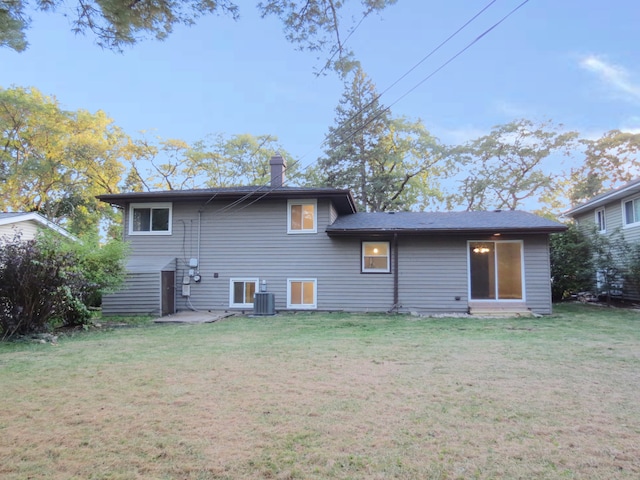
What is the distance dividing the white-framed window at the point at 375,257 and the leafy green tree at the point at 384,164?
12596mm

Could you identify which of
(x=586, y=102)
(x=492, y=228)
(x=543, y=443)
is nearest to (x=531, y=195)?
(x=586, y=102)

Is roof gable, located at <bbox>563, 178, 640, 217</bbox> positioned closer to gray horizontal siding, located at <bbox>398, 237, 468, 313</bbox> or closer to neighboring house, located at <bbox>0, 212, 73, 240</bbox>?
gray horizontal siding, located at <bbox>398, 237, 468, 313</bbox>

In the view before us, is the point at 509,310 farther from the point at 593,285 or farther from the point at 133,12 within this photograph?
the point at 133,12

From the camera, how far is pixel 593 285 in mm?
12359

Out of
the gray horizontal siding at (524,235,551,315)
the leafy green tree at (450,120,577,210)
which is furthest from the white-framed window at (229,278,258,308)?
the leafy green tree at (450,120,577,210)

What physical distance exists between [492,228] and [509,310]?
2.25 metres

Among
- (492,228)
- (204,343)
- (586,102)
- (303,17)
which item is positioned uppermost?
(586,102)

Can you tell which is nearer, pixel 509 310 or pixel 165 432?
pixel 165 432

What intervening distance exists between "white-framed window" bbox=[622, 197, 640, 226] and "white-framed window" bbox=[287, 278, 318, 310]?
10727mm

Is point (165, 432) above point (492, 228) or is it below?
below

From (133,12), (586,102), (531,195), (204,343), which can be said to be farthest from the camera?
(531,195)

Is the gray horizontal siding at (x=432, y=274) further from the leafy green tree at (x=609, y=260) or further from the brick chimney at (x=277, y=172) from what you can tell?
the leafy green tree at (x=609, y=260)

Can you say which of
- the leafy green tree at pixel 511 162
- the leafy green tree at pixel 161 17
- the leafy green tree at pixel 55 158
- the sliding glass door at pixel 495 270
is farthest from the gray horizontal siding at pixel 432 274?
the leafy green tree at pixel 55 158

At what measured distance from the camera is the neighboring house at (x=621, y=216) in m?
12.0
